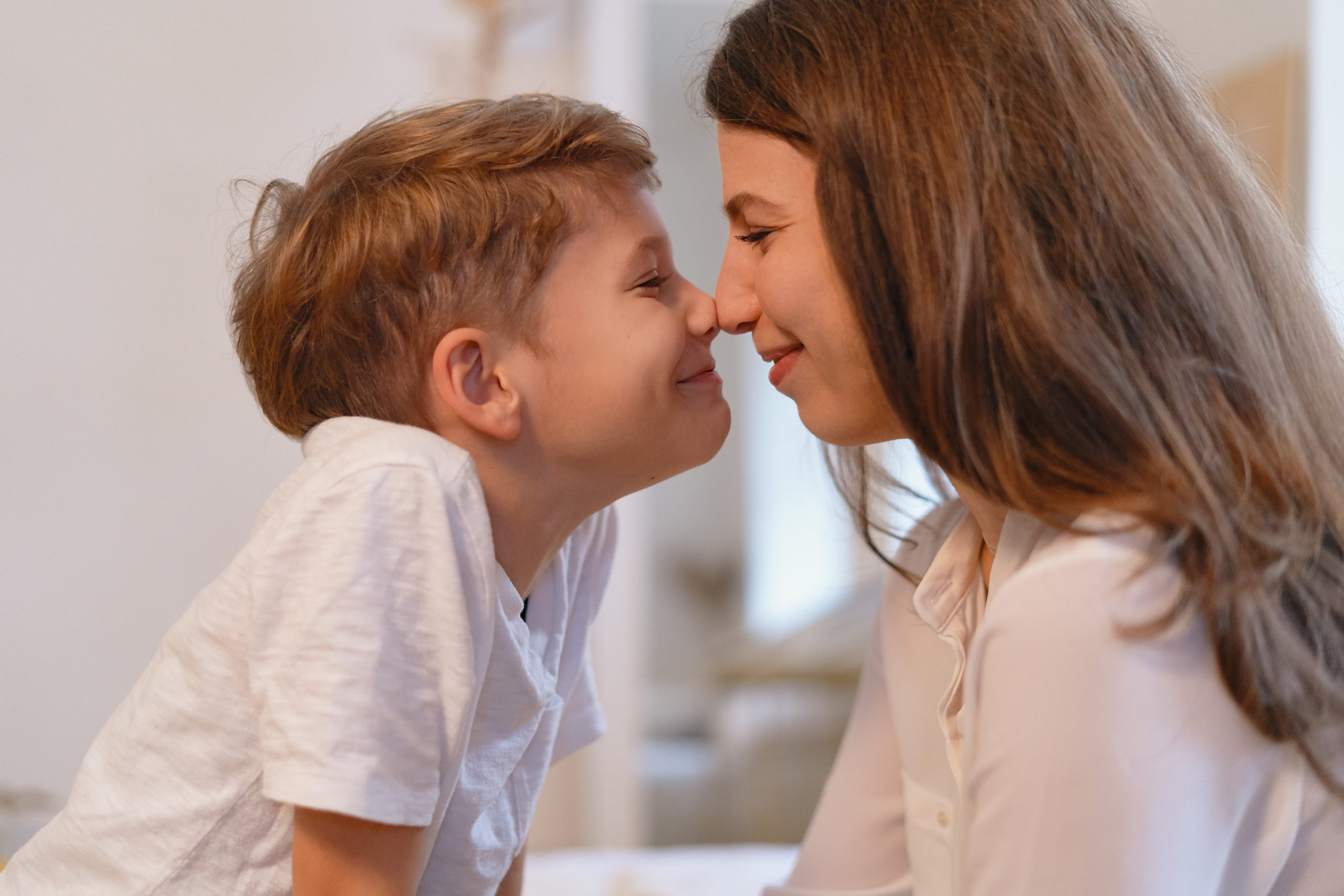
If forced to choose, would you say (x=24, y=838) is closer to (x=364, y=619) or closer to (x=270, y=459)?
(x=270, y=459)

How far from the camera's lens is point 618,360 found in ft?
3.13

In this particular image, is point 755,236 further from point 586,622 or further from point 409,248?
point 586,622

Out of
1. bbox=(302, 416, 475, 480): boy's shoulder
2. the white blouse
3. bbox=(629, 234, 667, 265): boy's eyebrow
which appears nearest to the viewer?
the white blouse

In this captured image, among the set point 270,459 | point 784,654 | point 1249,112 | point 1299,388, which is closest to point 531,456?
point 1299,388

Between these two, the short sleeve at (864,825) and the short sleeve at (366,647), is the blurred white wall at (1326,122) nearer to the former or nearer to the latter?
the short sleeve at (864,825)

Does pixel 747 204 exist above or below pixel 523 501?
above

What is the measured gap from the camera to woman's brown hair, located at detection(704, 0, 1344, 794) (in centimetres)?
72

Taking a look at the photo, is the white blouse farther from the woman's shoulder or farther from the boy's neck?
the boy's neck

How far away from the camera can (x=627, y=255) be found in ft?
3.22

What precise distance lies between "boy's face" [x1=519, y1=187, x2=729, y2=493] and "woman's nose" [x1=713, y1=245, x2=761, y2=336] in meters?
0.04

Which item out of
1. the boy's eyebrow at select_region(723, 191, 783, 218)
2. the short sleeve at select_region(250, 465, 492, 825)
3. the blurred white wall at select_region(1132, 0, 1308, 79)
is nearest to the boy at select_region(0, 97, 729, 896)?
the short sleeve at select_region(250, 465, 492, 825)

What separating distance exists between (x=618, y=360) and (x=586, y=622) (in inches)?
13.5

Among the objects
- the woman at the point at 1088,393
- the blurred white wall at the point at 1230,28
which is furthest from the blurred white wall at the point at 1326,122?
the woman at the point at 1088,393

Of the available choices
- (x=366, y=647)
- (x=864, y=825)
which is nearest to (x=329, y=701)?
(x=366, y=647)
